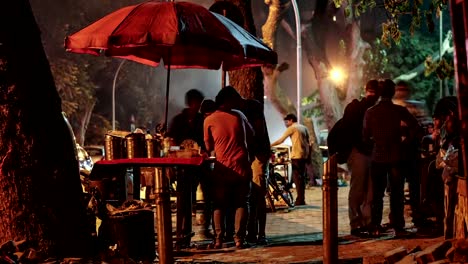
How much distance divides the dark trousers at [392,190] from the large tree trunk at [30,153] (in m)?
4.17

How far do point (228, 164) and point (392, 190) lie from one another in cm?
247

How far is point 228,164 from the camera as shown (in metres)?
8.76

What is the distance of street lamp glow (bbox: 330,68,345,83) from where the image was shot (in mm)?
25109

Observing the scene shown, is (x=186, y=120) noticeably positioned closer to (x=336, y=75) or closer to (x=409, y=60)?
(x=336, y=75)

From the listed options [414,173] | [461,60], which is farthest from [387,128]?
[461,60]

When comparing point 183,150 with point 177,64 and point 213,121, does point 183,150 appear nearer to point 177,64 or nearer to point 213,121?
point 213,121

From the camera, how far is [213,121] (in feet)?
29.1

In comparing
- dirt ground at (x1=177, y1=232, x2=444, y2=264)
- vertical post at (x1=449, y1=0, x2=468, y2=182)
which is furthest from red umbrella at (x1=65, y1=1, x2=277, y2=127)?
vertical post at (x1=449, y1=0, x2=468, y2=182)

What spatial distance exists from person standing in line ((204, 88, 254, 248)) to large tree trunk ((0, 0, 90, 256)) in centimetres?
194

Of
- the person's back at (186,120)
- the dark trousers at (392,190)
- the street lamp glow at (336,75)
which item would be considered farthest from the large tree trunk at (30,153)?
the street lamp glow at (336,75)

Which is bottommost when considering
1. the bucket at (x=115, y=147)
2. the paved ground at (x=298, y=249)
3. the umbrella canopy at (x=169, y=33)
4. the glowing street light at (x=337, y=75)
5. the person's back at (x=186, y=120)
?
the paved ground at (x=298, y=249)

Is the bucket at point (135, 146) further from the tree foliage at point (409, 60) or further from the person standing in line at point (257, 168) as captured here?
the tree foliage at point (409, 60)

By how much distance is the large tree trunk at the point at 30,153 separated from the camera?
7301mm

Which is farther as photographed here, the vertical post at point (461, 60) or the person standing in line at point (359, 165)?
the person standing in line at point (359, 165)
